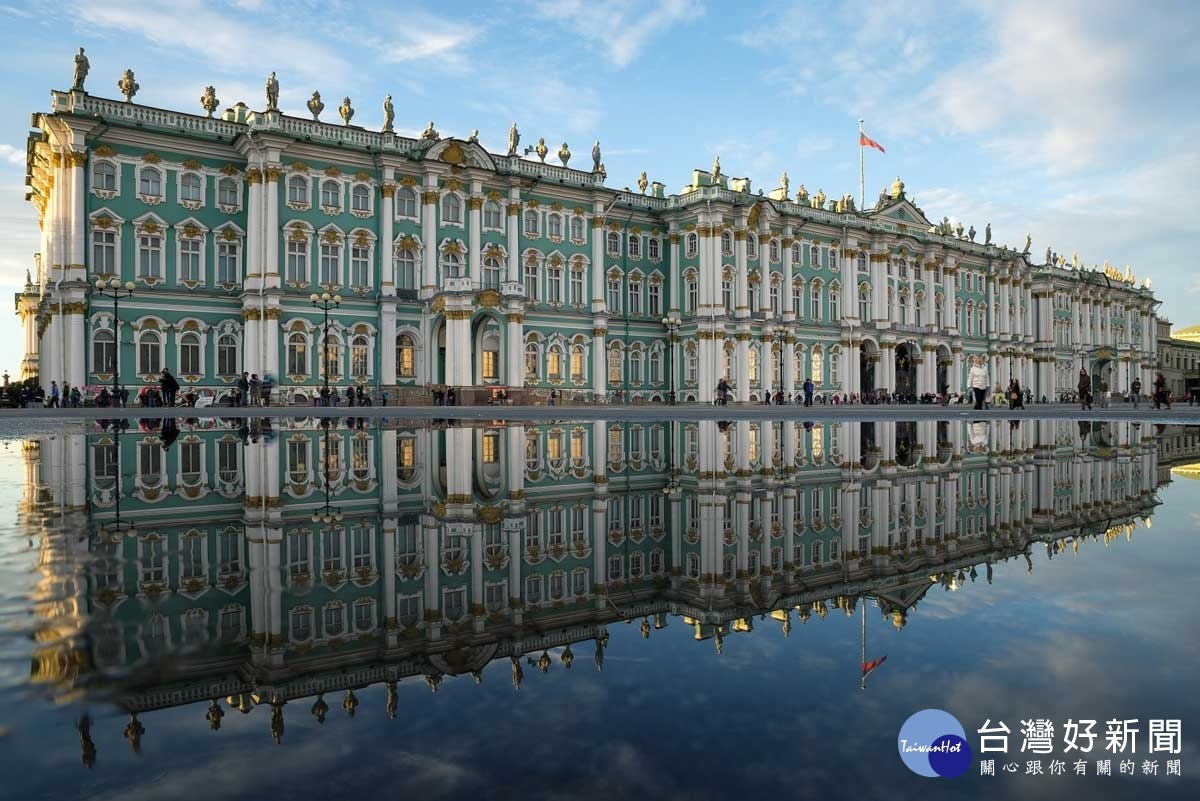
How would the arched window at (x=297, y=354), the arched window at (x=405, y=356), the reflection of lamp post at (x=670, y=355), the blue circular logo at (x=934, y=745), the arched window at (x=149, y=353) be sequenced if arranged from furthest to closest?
the reflection of lamp post at (x=670, y=355), the arched window at (x=405, y=356), the arched window at (x=297, y=354), the arched window at (x=149, y=353), the blue circular logo at (x=934, y=745)

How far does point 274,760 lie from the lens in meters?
1.88

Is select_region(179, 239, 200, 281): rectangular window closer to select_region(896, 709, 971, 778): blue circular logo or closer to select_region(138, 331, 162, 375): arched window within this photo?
select_region(138, 331, 162, 375): arched window

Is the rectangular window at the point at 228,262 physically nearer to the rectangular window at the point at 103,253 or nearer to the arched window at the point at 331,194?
the rectangular window at the point at 103,253

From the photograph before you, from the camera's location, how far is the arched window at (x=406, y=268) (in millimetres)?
43812

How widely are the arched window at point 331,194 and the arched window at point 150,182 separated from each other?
291 inches

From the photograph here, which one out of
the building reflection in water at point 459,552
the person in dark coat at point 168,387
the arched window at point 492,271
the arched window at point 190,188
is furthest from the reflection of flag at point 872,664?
the arched window at point 492,271

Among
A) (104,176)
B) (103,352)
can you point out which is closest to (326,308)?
(103,352)

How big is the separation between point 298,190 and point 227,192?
333 cm

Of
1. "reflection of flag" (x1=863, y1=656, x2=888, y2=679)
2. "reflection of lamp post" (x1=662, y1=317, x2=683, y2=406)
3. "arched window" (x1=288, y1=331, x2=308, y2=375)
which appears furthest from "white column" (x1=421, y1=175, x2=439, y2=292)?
"reflection of flag" (x1=863, y1=656, x2=888, y2=679)

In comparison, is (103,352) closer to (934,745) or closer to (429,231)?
(429,231)

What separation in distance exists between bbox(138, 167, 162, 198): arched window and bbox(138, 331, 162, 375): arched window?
262 inches

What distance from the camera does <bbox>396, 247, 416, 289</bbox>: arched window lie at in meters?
43.8

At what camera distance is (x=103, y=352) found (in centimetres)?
3688

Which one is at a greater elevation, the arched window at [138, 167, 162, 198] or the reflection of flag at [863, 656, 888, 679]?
the arched window at [138, 167, 162, 198]
